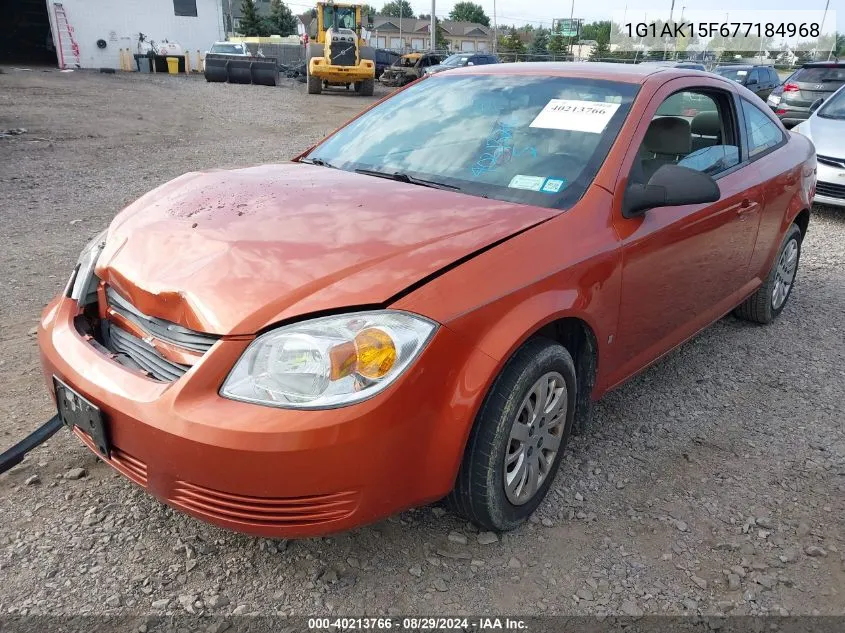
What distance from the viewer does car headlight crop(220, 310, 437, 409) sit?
1828 mm

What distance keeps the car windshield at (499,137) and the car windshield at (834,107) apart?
698 centimetres

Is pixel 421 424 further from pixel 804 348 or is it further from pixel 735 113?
pixel 804 348

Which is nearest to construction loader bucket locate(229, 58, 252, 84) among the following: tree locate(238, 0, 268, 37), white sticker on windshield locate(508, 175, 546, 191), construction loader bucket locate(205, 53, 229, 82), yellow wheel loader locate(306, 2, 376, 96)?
construction loader bucket locate(205, 53, 229, 82)

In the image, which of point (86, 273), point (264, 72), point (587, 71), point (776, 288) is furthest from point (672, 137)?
point (264, 72)

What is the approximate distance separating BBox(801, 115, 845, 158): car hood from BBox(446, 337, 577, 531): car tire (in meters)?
6.65

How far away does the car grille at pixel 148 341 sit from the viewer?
6.45 feet

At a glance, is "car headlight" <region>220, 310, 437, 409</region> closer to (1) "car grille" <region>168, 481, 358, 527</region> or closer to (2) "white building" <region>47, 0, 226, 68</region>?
(1) "car grille" <region>168, 481, 358, 527</region>

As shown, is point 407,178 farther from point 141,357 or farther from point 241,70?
point 241,70

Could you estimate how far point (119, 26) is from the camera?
106 feet

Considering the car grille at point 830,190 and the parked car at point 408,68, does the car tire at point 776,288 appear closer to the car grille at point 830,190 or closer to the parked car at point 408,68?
the car grille at point 830,190

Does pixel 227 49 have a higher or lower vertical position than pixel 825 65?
higher

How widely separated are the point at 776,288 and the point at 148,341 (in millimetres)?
4046

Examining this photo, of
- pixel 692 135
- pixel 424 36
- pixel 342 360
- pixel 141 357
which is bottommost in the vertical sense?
pixel 141 357

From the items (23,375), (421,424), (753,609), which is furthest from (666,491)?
(23,375)
